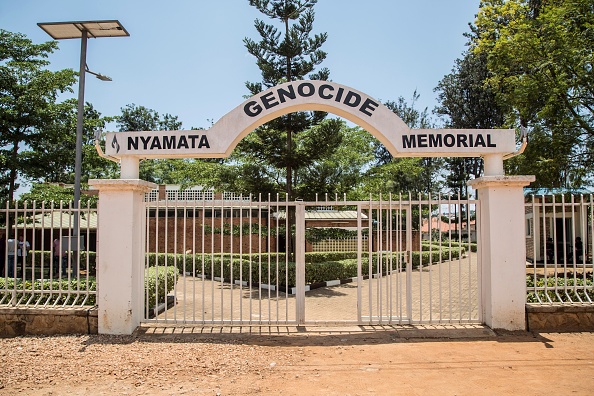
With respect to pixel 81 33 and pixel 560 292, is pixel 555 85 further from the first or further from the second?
pixel 81 33

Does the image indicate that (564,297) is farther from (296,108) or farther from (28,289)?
(28,289)

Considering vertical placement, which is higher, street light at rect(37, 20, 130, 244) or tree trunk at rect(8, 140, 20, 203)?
street light at rect(37, 20, 130, 244)

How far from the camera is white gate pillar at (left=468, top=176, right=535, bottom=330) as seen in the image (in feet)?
23.2

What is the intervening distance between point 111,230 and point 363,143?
13004mm

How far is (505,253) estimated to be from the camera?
7.14 meters

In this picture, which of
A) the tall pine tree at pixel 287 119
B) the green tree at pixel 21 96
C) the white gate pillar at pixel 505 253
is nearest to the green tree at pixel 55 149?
the green tree at pixel 21 96

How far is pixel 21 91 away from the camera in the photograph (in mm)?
13219

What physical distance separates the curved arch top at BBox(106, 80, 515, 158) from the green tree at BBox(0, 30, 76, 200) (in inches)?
286

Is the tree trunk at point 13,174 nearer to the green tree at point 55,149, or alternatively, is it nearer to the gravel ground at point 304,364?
the green tree at point 55,149

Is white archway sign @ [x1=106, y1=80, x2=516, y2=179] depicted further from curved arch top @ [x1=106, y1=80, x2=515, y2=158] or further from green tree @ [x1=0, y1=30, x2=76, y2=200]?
green tree @ [x1=0, y1=30, x2=76, y2=200]

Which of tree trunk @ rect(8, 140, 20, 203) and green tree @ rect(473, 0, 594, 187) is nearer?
green tree @ rect(473, 0, 594, 187)

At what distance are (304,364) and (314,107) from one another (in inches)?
144

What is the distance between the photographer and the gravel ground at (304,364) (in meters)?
5.00

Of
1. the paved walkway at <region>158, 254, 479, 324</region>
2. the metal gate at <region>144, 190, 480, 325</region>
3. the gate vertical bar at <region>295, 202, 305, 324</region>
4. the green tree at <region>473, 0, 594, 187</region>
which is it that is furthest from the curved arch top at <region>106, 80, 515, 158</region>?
the green tree at <region>473, 0, 594, 187</region>
